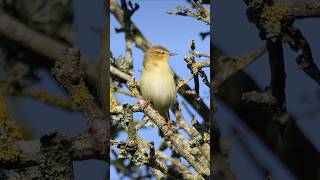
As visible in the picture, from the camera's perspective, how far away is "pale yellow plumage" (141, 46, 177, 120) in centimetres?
140

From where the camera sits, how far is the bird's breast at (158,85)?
1416 millimetres

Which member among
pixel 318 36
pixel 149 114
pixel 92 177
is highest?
pixel 318 36

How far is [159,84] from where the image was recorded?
1.44 meters

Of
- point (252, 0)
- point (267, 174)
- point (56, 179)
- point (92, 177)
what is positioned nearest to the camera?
point (56, 179)

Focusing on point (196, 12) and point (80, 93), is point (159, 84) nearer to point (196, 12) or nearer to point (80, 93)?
point (196, 12)

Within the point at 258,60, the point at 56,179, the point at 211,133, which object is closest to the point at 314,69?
the point at 258,60

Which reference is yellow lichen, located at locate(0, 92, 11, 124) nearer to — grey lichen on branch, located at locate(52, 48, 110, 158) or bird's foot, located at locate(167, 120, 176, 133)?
grey lichen on branch, located at locate(52, 48, 110, 158)

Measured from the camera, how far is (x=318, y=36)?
1112mm

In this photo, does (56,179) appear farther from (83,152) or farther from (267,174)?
(267,174)

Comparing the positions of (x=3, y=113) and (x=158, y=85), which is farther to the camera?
(x=158, y=85)

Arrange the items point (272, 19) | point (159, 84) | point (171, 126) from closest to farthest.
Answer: point (272, 19) → point (171, 126) → point (159, 84)

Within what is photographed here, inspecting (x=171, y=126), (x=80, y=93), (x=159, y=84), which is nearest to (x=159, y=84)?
(x=159, y=84)

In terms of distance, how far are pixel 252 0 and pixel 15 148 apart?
434 millimetres

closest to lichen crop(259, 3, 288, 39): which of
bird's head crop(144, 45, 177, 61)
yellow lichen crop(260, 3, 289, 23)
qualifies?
yellow lichen crop(260, 3, 289, 23)
